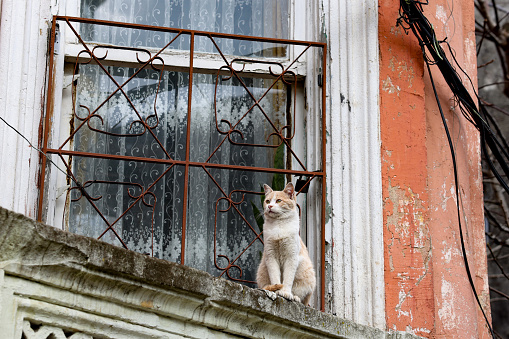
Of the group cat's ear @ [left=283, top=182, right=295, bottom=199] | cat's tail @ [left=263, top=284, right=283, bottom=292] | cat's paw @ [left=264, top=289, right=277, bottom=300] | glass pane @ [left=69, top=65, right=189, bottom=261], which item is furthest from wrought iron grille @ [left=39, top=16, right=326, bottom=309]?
cat's paw @ [left=264, top=289, right=277, bottom=300]

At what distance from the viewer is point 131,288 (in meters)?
3.73

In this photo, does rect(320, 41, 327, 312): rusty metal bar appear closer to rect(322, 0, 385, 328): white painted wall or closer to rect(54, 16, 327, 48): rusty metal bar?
rect(322, 0, 385, 328): white painted wall

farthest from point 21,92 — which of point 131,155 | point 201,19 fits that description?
point 201,19

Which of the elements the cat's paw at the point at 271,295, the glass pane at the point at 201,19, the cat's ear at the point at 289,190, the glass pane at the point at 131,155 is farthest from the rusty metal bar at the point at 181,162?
the cat's paw at the point at 271,295

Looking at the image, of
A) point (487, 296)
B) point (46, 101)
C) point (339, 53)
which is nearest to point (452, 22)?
point (339, 53)

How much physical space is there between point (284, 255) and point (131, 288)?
1.20 meters

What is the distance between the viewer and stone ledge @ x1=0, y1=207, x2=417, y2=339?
342cm

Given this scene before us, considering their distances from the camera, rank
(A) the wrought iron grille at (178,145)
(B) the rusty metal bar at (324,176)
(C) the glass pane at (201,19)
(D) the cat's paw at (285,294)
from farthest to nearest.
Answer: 1. (C) the glass pane at (201,19)
2. (A) the wrought iron grille at (178,145)
3. (B) the rusty metal bar at (324,176)
4. (D) the cat's paw at (285,294)

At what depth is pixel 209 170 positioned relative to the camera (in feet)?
18.2

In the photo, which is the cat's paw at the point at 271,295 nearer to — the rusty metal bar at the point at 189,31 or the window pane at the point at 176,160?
the window pane at the point at 176,160

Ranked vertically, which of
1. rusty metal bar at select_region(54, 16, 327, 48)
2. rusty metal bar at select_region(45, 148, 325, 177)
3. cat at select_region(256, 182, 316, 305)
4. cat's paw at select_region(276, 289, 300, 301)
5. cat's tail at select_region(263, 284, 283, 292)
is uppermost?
rusty metal bar at select_region(54, 16, 327, 48)

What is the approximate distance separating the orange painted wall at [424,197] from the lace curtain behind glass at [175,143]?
67 cm

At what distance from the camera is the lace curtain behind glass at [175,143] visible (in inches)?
209

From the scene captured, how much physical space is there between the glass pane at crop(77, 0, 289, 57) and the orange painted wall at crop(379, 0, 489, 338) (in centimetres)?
69
